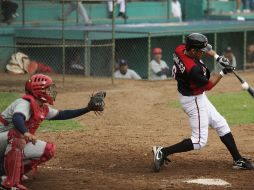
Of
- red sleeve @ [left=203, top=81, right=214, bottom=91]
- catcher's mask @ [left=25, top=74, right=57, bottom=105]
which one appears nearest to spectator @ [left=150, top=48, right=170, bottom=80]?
red sleeve @ [left=203, top=81, right=214, bottom=91]

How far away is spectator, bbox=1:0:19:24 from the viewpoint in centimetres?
1930

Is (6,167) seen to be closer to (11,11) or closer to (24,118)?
(24,118)

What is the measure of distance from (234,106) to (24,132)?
25.9 feet

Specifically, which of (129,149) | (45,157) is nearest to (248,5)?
(129,149)

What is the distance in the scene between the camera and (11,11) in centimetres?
1969

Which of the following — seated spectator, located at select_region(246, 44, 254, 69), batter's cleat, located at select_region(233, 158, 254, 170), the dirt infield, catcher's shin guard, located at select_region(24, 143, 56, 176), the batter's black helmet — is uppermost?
the batter's black helmet

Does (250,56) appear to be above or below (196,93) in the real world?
below

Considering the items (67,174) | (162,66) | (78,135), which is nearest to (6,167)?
(67,174)

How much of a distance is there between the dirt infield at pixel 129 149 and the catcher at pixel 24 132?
1.23ft

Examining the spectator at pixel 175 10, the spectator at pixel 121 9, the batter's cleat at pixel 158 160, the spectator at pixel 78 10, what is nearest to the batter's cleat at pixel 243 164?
the batter's cleat at pixel 158 160

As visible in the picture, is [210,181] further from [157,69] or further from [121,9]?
[121,9]

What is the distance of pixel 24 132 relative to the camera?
23.1 feet

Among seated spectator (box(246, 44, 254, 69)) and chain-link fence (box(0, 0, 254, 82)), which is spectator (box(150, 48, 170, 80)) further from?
seated spectator (box(246, 44, 254, 69))

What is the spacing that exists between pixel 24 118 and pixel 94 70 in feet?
40.4
